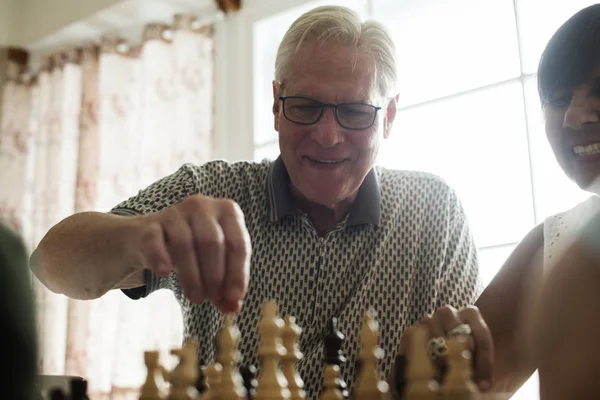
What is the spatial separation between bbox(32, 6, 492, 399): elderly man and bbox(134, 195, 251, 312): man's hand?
0.56m

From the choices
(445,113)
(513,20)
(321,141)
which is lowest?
(321,141)

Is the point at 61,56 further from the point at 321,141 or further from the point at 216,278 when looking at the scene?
the point at 216,278

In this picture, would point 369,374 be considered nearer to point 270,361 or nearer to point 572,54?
point 270,361

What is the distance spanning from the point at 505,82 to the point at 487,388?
1635mm

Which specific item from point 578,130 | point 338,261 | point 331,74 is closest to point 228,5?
point 331,74

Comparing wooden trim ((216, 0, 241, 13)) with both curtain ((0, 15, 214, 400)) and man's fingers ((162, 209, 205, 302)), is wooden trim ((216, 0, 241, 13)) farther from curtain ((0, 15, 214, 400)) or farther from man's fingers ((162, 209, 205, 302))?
man's fingers ((162, 209, 205, 302))

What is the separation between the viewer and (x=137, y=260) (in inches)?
38.4

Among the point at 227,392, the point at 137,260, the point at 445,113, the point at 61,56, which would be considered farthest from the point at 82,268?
the point at 61,56

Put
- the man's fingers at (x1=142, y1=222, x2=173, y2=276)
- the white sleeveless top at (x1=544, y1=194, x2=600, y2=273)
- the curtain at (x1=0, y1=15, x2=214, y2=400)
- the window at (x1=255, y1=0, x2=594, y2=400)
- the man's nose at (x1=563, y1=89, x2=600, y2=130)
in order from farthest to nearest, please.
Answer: the curtain at (x1=0, y1=15, x2=214, y2=400) → the window at (x1=255, y1=0, x2=594, y2=400) → the white sleeveless top at (x1=544, y1=194, x2=600, y2=273) → the man's nose at (x1=563, y1=89, x2=600, y2=130) → the man's fingers at (x1=142, y1=222, x2=173, y2=276)

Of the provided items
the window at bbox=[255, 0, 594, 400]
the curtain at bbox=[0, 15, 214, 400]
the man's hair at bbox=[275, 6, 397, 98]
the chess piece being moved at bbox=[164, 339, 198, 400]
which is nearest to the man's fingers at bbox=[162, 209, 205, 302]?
the chess piece being moved at bbox=[164, 339, 198, 400]

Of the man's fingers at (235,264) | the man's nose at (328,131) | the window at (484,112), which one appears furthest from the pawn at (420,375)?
the window at (484,112)

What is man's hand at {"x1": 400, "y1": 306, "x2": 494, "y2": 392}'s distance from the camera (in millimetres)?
935

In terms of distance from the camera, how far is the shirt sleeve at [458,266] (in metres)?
1.56

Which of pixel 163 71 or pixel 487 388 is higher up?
pixel 163 71
